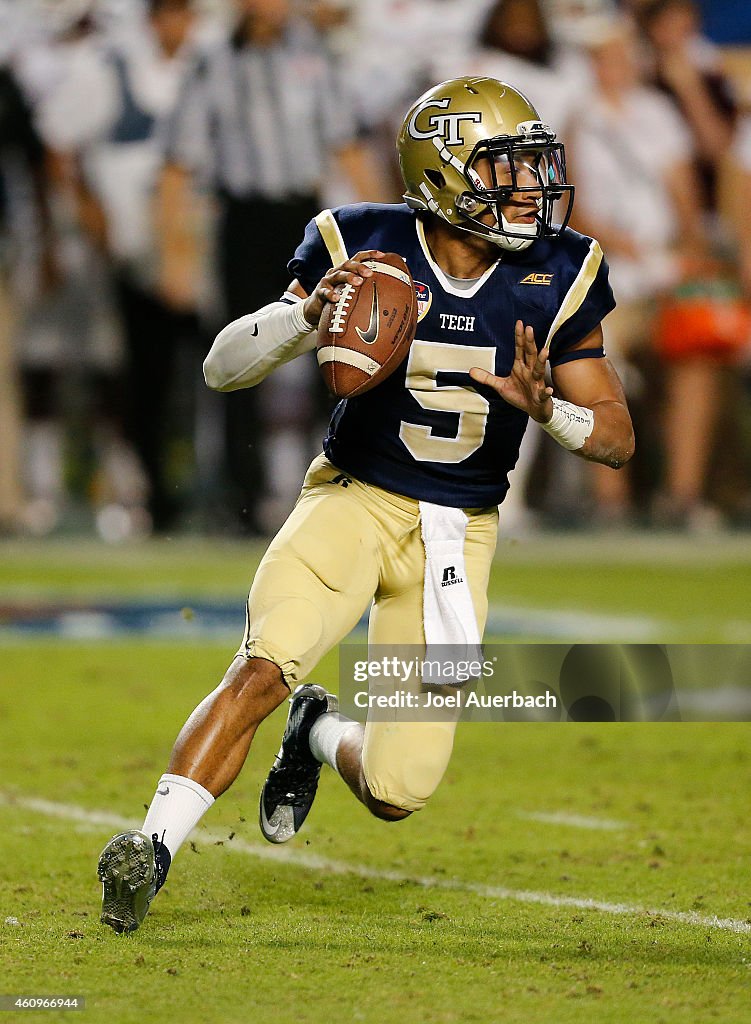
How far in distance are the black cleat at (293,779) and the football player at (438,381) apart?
18 cm

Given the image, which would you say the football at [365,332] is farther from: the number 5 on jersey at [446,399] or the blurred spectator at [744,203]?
the blurred spectator at [744,203]

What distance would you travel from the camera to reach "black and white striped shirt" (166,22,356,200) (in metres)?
9.17

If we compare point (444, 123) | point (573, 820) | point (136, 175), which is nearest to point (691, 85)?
point (136, 175)

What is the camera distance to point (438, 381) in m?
3.59

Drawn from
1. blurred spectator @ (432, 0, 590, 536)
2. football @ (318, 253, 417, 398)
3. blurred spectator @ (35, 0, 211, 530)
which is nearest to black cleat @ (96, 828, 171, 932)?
football @ (318, 253, 417, 398)

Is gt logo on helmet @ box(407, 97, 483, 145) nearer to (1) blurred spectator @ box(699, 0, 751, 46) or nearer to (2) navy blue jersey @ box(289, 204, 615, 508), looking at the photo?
(2) navy blue jersey @ box(289, 204, 615, 508)

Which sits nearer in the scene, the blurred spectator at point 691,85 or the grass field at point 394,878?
the grass field at point 394,878

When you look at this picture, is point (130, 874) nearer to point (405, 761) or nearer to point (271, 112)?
point (405, 761)

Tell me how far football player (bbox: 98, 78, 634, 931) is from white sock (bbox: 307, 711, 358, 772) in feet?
0.19

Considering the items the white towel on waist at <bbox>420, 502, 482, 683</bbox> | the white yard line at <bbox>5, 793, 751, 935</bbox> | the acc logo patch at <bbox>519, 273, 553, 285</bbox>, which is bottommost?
the white yard line at <bbox>5, 793, 751, 935</bbox>

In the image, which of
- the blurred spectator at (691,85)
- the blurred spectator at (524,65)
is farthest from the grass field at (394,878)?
the blurred spectator at (691,85)

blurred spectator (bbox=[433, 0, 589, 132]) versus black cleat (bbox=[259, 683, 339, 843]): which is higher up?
blurred spectator (bbox=[433, 0, 589, 132])

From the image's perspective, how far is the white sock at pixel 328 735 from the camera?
379cm

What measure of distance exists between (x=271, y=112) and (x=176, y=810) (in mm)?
6635
